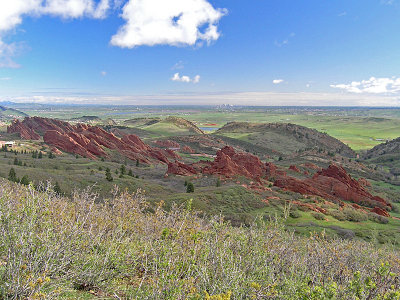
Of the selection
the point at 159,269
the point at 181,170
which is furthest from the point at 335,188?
the point at 159,269

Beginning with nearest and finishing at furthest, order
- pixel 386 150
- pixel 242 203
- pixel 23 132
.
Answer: pixel 242 203 → pixel 23 132 → pixel 386 150

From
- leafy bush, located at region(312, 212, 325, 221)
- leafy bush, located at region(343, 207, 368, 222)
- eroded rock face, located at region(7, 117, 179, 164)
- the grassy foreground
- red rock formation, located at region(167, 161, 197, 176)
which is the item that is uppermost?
the grassy foreground

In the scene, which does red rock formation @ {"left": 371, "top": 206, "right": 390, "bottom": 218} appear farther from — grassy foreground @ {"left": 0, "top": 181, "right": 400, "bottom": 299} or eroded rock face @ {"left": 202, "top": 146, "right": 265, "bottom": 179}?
grassy foreground @ {"left": 0, "top": 181, "right": 400, "bottom": 299}

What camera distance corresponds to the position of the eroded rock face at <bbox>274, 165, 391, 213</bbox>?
48312 millimetres

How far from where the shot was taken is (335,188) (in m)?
52.6

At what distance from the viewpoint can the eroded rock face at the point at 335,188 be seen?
48312 mm

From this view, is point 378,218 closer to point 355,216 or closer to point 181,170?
point 355,216

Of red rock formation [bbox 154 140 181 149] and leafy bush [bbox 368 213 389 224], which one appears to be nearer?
leafy bush [bbox 368 213 389 224]

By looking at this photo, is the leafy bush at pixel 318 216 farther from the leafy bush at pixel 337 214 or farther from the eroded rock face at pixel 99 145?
the eroded rock face at pixel 99 145

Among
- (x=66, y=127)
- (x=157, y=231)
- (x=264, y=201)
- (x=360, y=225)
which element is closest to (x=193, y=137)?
(x=66, y=127)

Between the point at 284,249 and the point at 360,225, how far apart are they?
30.6 meters

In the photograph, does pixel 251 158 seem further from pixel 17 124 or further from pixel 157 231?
pixel 17 124

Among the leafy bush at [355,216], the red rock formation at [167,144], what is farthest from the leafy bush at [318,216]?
the red rock formation at [167,144]

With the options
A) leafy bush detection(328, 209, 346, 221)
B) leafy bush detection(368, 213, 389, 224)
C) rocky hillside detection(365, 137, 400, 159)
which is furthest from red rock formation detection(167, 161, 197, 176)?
rocky hillside detection(365, 137, 400, 159)
